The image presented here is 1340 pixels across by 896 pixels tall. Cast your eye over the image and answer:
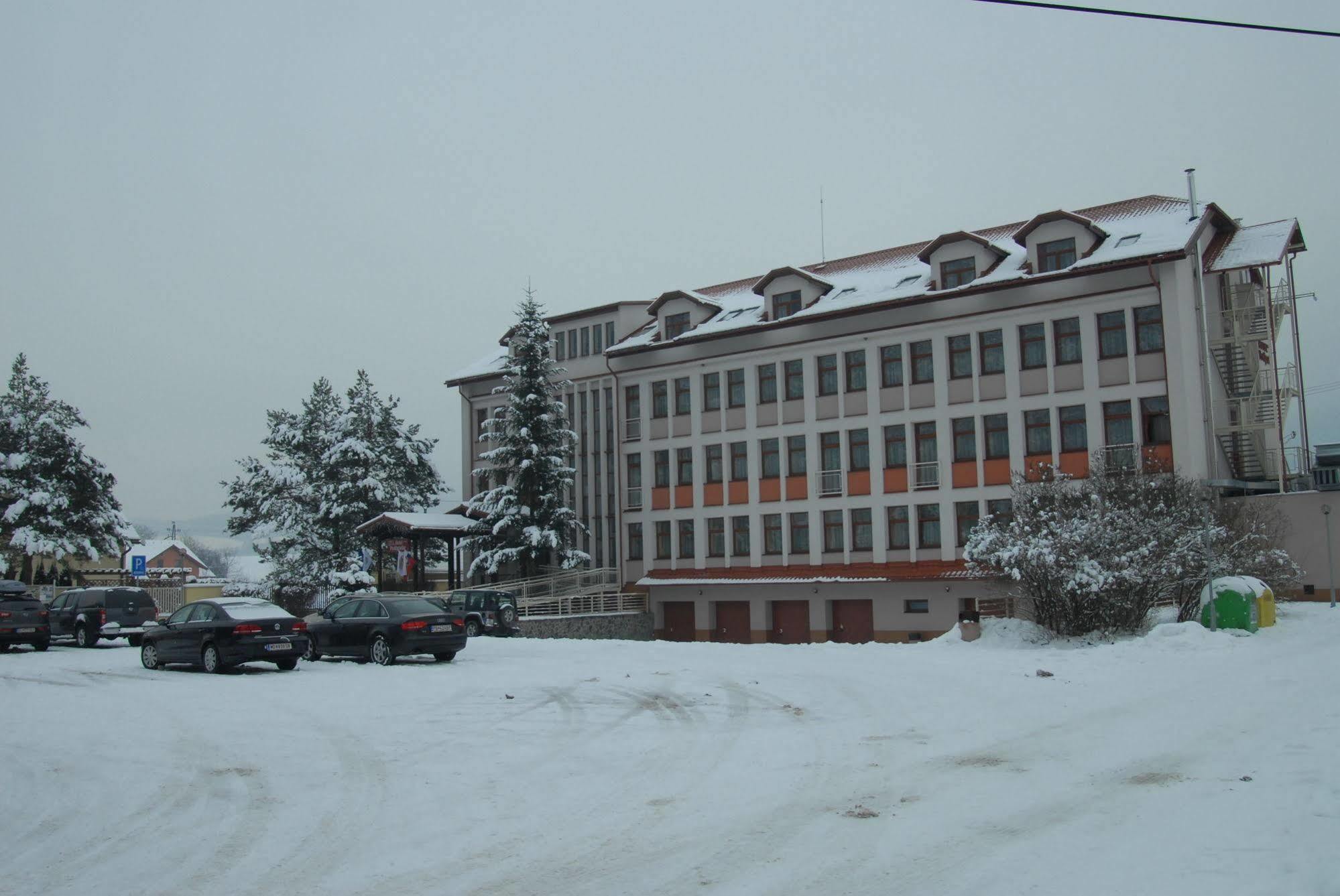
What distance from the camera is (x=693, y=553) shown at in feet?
156

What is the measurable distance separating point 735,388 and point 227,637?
27162mm

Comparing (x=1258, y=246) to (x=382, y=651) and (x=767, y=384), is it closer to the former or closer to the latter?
(x=767, y=384)

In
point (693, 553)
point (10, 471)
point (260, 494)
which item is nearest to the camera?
point (693, 553)

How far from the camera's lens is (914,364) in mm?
41500

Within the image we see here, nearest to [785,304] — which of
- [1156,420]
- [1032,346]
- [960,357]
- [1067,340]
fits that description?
[960,357]

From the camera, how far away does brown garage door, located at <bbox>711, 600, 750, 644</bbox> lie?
45750mm


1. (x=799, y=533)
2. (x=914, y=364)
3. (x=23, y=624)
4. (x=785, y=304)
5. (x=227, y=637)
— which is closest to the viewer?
(x=227, y=637)

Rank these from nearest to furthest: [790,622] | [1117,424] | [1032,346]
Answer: [1117,424] → [1032,346] → [790,622]

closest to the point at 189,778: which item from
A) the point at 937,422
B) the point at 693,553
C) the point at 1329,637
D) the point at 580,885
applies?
the point at 580,885

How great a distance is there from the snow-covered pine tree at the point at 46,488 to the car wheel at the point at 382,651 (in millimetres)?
33573

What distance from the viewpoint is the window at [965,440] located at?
4019 centimetres

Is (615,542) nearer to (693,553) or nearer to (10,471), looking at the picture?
(693,553)

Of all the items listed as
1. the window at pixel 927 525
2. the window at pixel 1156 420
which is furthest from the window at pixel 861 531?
the window at pixel 1156 420

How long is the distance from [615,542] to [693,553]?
4.23 meters
